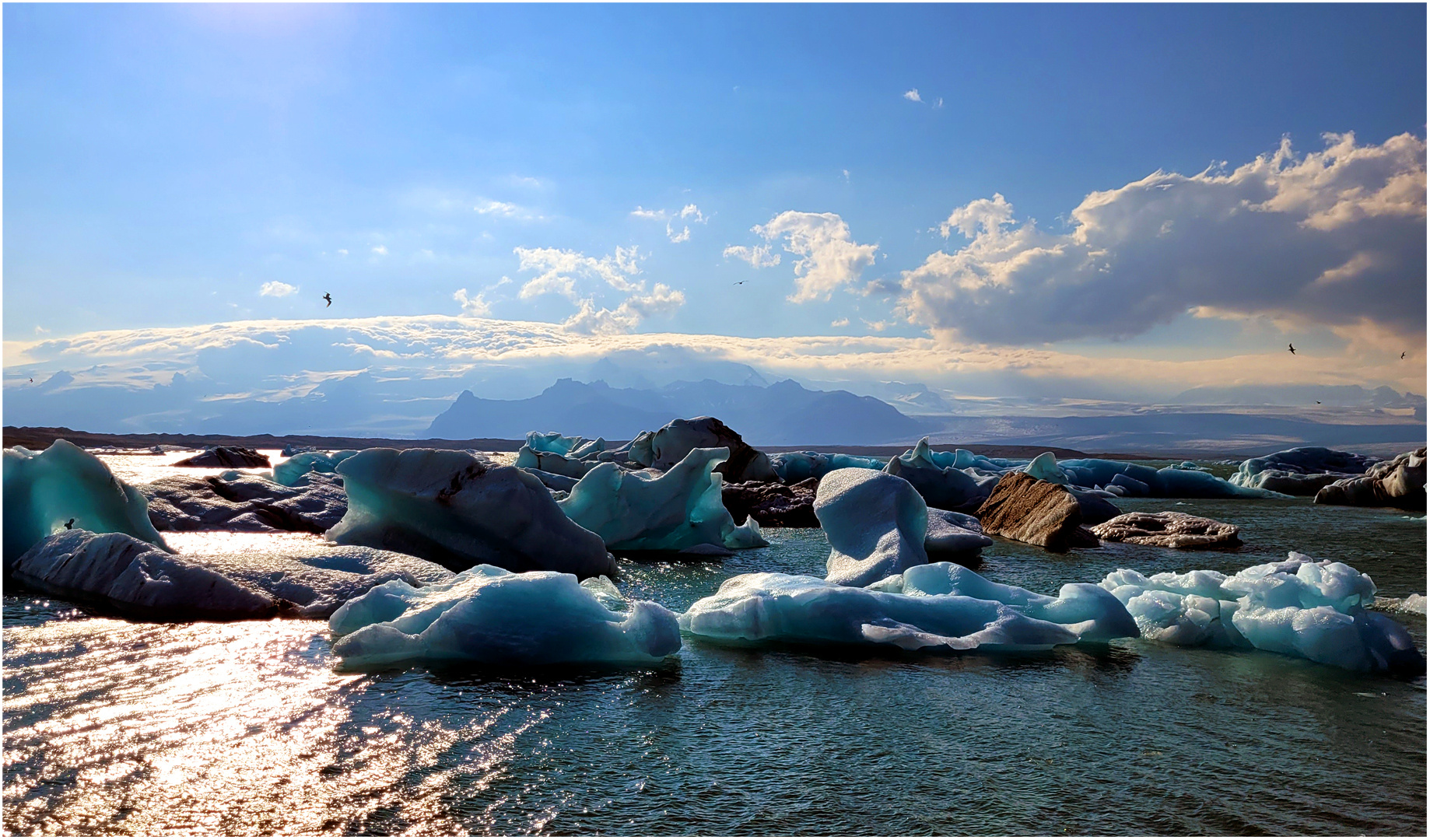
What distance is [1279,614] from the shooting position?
16.3ft

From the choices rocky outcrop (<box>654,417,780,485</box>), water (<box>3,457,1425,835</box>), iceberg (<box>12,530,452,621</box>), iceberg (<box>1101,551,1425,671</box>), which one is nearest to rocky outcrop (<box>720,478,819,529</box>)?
rocky outcrop (<box>654,417,780,485</box>)

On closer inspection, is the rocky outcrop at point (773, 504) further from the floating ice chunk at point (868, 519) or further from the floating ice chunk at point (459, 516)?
the floating ice chunk at point (459, 516)

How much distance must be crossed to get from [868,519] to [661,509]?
3.00 m

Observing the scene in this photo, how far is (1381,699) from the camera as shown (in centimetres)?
412

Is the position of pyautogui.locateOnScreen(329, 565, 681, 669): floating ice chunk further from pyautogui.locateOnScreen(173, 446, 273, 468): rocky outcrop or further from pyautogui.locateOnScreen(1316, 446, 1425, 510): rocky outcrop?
pyautogui.locateOnScreen(173, 446, 273, 468): rocky outcrop

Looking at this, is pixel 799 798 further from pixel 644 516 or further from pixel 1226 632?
pixel 644 516

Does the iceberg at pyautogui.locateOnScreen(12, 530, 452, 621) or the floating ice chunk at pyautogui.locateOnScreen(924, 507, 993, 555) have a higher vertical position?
the iceberg at pyautogui.locateOnScreen(12, 530, 452, 621)

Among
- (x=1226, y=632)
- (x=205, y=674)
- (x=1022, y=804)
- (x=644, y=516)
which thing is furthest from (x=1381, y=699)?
(x=644, y=516)

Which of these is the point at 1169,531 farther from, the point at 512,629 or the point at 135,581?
the point at 135,581

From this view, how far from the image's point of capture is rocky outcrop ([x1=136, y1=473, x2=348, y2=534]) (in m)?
8.39

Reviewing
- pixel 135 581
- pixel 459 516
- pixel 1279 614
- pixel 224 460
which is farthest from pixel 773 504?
pixel 224 460

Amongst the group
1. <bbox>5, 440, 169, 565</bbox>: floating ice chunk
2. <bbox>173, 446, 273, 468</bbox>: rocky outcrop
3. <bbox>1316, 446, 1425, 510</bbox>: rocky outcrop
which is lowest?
<bbox>1316, 446, 1425, 510</bbox>: rocky outcrop

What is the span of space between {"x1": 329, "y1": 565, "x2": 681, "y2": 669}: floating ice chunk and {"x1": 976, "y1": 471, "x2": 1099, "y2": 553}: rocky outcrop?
6.34m

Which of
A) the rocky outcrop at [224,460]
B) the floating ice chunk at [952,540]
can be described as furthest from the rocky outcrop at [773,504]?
the rocky outcrop at [224,460]
